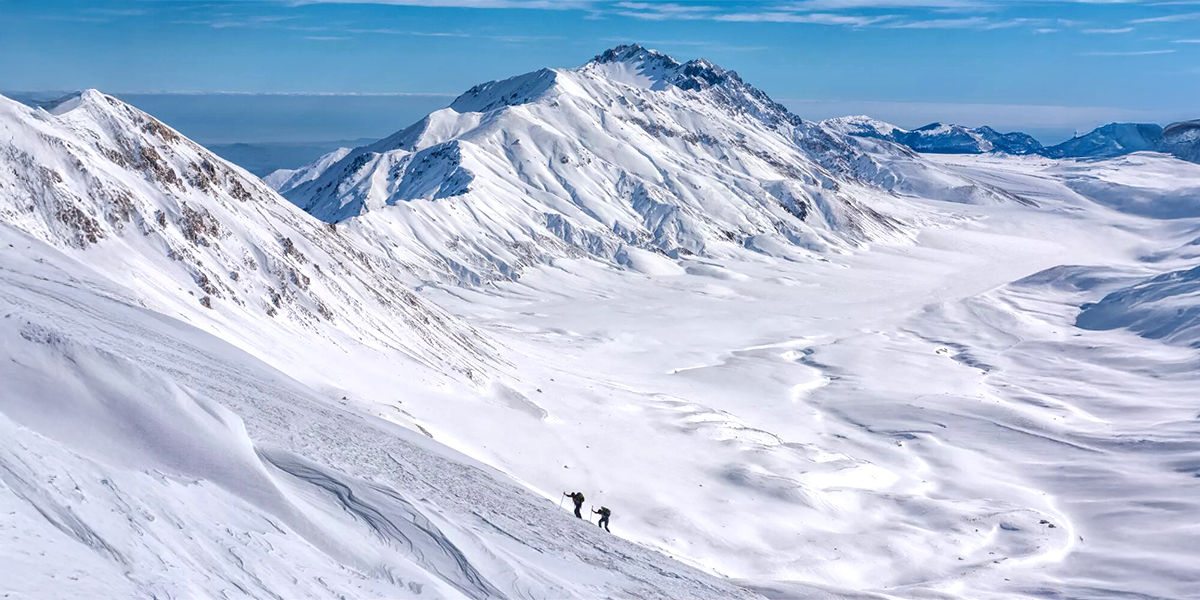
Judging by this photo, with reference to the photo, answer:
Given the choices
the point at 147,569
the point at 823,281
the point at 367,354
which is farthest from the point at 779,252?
the point at 147,569

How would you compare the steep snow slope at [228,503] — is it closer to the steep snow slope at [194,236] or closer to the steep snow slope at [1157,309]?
the steep snow slope at [194,236]

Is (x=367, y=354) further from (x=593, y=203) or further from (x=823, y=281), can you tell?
(x=593, y=203)

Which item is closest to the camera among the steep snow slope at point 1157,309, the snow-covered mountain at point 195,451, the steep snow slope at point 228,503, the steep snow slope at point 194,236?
the steep snow slope at point 228,503

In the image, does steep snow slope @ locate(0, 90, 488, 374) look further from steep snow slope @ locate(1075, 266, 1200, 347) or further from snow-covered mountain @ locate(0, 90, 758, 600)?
steep snow slope @ locate(1075, 266, 1200, 347)

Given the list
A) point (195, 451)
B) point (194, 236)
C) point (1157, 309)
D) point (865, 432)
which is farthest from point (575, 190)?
point (195, 451)

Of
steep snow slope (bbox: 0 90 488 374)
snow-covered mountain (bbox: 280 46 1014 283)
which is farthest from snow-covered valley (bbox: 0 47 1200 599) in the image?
snow-covered mountain (bbox: 280 46 1014 283)

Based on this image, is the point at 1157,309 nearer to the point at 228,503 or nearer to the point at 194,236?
the point at 194,236

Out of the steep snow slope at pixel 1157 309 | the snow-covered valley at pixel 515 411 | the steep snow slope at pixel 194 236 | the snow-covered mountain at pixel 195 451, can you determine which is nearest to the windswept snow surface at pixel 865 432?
the snow-covered valley at pixel 515 411
